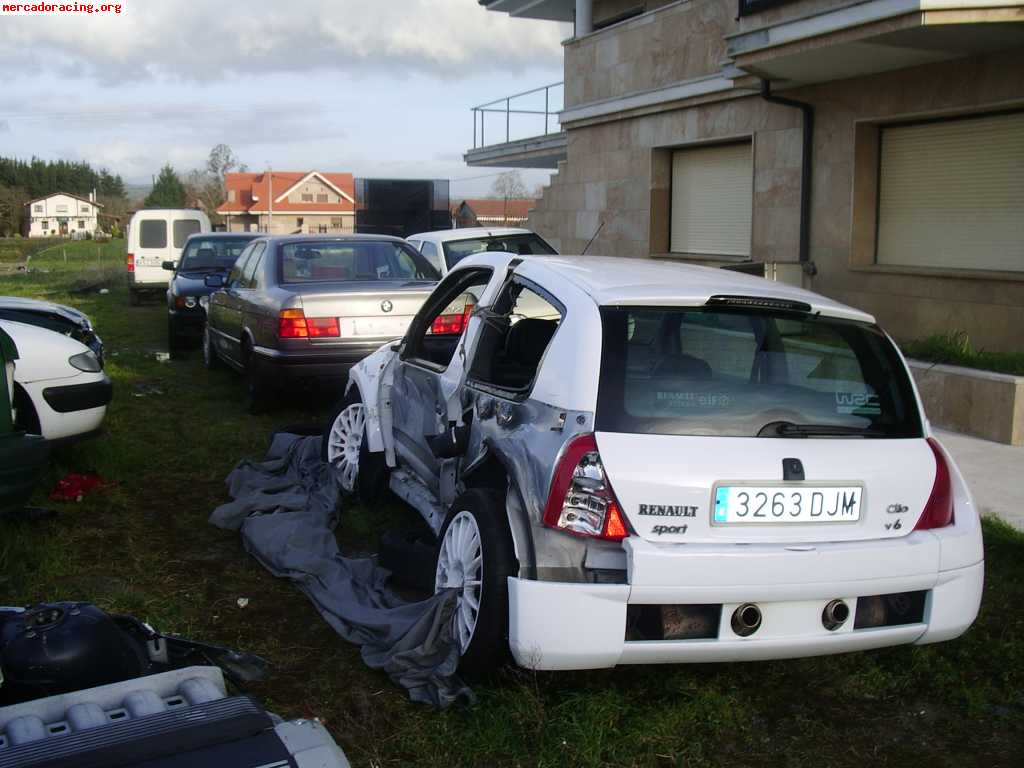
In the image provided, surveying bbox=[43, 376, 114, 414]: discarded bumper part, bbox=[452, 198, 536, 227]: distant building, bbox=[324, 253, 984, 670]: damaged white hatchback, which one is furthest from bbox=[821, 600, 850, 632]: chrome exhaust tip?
bbox=[452, 198, 536, 227]: distant building

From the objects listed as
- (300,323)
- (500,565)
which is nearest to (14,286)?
(300,323)

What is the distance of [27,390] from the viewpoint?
21.4 feet

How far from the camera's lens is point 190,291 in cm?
1486

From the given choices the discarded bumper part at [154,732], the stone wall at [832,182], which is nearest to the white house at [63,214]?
the stone wall at [832,182]

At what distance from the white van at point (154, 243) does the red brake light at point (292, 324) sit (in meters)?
15.9

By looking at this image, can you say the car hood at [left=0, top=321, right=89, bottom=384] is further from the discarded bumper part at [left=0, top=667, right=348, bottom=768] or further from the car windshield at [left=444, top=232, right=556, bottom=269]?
the car windshield at [left=444, top=232, right=556, bottom=269]

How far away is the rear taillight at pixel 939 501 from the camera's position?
390cm

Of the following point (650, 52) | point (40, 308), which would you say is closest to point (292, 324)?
point (40, 308)

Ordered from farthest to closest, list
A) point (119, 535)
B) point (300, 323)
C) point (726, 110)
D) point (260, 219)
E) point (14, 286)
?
point (260, 219)
point (14, 286)
point (726, 110)
point (300, 323)
point (119, 535)

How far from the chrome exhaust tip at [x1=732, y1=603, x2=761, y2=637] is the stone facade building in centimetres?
811

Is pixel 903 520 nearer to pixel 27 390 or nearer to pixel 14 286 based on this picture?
pixel 27 390

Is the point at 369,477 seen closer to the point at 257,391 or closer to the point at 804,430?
the point at 804,430

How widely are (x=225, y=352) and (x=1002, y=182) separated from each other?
829cm

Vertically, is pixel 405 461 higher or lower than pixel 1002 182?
lower
